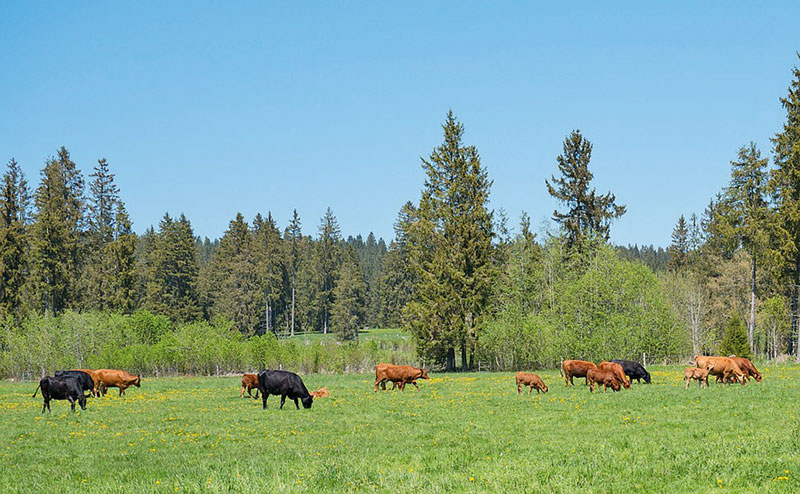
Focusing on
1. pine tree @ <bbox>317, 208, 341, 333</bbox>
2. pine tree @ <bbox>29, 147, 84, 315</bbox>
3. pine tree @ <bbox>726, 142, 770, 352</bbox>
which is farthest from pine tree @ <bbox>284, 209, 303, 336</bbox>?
pine tree @ <bbox>726, 142, 770, 352</bbox>

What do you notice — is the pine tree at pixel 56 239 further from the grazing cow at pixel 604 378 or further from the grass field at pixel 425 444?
the grazing cow at pixel 604 378

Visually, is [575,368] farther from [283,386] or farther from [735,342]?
[735,342]

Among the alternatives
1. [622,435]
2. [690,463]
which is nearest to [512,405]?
[622,435]

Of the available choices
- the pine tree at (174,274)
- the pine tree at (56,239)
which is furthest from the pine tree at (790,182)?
the pine tree at (174,274)

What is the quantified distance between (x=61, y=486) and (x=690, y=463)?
37.9 feet

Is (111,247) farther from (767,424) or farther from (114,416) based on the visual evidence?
(767,424)

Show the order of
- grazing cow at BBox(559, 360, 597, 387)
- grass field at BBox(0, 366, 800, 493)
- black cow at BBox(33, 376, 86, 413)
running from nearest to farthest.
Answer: grass field at BBox(0, 366, 800, 493) → black cow at BBox(33, 376, 86, 413) → grazing cow at BBox(559, 360, 597, 387)

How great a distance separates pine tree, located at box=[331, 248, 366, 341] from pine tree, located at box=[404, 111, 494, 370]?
54.7 meters

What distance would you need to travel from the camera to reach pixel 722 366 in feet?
97.0

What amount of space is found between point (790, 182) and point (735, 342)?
42.2ft

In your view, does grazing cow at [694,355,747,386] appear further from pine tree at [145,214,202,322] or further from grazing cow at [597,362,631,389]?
pine tree at [145,214,202,322]

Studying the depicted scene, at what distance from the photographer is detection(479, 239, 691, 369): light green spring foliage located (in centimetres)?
4656

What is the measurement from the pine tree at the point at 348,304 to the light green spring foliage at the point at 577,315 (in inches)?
2106

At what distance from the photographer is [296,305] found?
12131 cm
